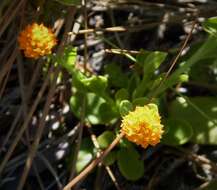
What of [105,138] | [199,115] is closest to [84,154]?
[105,138]

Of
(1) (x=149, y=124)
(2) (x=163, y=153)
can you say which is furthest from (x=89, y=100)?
(1) (x=149, y=124)

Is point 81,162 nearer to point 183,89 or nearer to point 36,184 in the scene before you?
point 36,184

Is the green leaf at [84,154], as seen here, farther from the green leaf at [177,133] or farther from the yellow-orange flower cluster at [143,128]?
the yellow-orange flower cluster at [143,128]

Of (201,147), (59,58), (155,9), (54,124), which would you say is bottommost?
(201,147)

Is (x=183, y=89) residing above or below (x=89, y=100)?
below

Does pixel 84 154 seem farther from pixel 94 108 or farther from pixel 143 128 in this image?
pixel 143 128

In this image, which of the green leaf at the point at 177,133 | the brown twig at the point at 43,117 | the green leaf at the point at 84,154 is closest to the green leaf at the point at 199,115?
the green leaf at the point at 177,133
